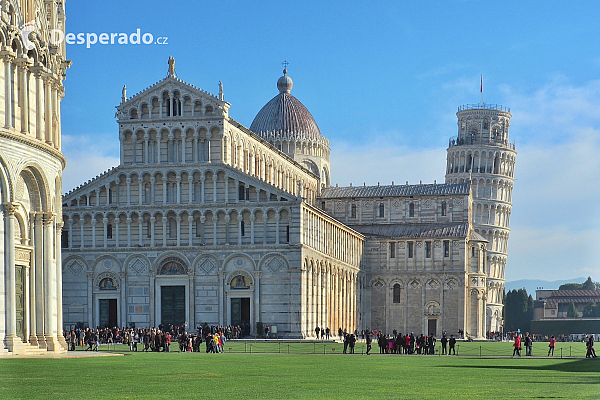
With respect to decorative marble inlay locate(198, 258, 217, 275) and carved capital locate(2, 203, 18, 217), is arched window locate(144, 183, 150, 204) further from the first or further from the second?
carved capital locate(2, 203, 18, 217)

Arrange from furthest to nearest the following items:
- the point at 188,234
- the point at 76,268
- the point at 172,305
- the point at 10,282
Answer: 1. the point at 76,268
2. the point at 172,305
3. the point at 188,234
4. the point at 10,282

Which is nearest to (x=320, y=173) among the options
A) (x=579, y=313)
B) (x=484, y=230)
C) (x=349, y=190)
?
(x=349, y=190)

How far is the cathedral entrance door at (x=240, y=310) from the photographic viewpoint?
78562 mm

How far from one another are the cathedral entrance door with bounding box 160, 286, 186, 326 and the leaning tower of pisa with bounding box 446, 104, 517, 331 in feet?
205

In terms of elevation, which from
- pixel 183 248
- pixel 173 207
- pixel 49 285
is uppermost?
pixel 173 207

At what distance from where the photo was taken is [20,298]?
1594 inches

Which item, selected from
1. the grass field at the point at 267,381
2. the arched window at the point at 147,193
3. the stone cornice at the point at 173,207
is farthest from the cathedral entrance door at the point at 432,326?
the grass field at the point at 267,381

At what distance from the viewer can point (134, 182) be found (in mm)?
80375

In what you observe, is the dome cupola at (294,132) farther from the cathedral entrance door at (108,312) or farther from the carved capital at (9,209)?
the carved capital at (9,209)

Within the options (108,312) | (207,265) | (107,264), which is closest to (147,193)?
(107,264)

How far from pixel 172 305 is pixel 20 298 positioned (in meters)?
39.8

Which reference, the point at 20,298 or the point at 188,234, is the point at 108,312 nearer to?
the point at 188,234

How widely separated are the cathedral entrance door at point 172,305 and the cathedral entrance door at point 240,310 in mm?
3963

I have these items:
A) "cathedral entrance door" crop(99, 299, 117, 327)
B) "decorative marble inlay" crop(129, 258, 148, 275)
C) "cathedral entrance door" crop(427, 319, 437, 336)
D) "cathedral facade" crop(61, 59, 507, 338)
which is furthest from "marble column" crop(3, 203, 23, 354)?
"cathedral entrance door" crop(427, 319, 437, 336)
